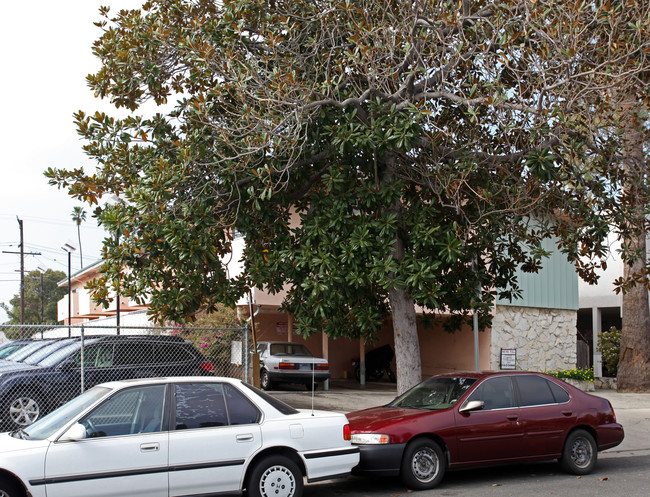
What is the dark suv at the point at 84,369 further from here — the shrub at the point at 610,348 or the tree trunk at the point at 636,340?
the shrub at the point at 610,348

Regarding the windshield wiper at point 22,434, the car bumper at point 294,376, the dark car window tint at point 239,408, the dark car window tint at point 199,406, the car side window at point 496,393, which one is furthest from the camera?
the car bumper at point 294,376

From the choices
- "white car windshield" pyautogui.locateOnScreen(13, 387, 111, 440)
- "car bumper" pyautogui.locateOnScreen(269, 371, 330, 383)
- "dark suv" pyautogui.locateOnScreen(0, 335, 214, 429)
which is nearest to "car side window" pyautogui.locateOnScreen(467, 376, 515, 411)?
"white car windshield" pyautogui.locateOnScreen(13, 387, 111, 440)

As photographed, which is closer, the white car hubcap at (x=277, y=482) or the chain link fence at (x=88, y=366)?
the white car hubcap at (x=277, y=482)

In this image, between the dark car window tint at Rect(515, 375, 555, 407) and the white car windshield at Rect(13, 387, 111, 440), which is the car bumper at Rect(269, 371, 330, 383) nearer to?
the dark car window tint at Rect(515, 375, 555, 407)

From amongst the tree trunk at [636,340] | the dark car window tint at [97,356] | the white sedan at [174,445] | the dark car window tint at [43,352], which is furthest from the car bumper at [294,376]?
the white sedan at [174,445]

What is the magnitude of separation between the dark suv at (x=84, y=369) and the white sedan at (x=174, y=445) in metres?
3.80

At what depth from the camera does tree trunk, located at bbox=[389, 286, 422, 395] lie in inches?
461

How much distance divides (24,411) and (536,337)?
18.0m

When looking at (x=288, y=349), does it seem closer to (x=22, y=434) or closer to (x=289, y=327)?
(x=289, y=327)

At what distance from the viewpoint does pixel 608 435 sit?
10195mm

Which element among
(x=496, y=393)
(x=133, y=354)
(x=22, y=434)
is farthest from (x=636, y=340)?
(x=22, y=434)

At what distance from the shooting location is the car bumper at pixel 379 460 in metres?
8.58

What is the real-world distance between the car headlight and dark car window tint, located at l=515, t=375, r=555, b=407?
224 cm

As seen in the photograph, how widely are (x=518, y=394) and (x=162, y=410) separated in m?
5.05
